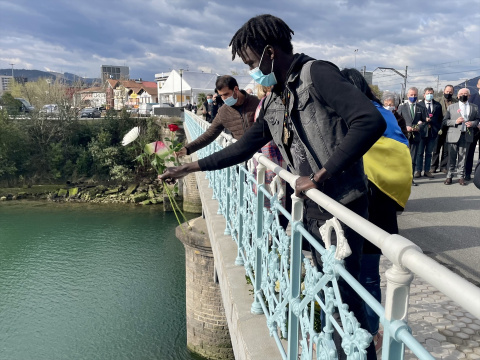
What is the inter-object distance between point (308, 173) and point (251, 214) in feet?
4.57

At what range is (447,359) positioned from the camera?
8.12 ft

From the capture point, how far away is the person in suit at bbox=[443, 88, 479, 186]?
283 inches

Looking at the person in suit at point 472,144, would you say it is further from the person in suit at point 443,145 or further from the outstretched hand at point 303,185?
Result: the outstretched hand at point 303,185

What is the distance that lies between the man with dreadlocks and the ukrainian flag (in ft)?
1.88

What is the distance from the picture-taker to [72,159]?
29.9 meters

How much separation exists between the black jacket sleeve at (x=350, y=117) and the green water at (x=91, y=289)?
836 cm

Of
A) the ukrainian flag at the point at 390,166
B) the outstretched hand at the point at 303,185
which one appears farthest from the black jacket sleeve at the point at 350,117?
the ukrainian flag at the point at 390,166

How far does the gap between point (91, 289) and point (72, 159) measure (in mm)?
18886

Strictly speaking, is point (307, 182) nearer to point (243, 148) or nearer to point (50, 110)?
point (243, 148)

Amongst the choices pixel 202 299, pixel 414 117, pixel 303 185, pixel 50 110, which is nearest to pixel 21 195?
pixel 50 110

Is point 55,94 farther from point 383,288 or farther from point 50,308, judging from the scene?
point 383,288

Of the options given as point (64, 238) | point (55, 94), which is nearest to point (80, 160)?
point (55, 94)

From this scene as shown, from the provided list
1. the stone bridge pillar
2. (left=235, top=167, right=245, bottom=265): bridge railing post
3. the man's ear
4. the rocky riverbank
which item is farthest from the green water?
the man's ear

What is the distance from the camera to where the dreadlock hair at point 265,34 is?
180 centimetres
